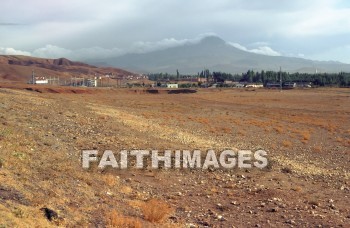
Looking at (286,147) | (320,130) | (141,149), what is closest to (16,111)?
(141,149)

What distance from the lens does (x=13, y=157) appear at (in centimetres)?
1355

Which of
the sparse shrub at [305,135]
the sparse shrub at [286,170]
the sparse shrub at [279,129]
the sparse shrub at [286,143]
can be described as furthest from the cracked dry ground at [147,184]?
the sparse shrub at [279,129]

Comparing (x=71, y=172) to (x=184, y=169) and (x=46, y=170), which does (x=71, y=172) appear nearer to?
(x=46, y=170)

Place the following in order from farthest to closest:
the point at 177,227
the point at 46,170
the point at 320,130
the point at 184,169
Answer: the point at 320,130, the point at 184,169, the point at 46,170, the point at 177,227

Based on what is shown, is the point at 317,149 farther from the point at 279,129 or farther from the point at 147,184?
the point at 147,184

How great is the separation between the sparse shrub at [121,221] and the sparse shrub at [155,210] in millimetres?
593

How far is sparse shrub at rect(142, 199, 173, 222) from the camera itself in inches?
429

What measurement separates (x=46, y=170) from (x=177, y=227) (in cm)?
527

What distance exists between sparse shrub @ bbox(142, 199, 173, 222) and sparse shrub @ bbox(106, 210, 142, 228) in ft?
1.95

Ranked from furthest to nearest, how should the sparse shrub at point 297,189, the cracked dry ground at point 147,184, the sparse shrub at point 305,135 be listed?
the sparse shrub at point 305,135
the sparse shrub at point 297,189
the cracked dry ground at point 147,184

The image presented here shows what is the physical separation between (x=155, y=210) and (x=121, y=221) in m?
1.51

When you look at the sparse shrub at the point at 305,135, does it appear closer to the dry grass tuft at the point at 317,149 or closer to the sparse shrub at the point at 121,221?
the dry grass tuft at the point at 317,149

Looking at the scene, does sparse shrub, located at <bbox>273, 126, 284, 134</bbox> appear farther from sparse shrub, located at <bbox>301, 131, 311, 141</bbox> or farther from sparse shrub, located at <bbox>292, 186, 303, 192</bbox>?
sparse shrub, located at <bbox>292, 186, 303, 192</bbox>

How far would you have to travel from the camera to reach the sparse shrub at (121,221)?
9.82 metres
